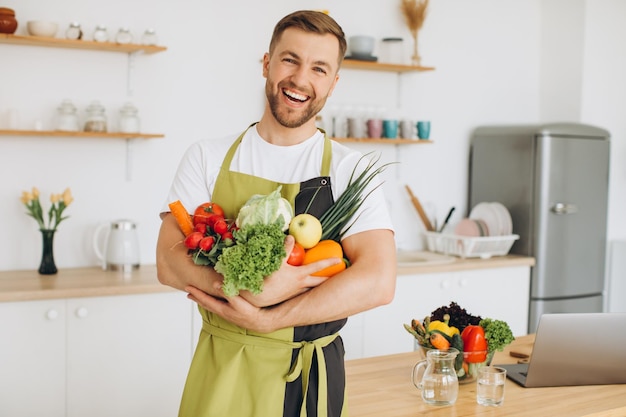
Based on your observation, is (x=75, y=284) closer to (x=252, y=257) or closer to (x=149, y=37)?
(x=149, y=37)

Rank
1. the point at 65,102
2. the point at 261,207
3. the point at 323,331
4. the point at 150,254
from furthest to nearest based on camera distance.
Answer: the point at 150,254 < the point at 65,102 < the point at 323,331 < the point at 261,207

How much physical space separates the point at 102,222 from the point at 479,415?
2449 millimetres

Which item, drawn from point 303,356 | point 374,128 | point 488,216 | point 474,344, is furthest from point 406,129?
point 303,356

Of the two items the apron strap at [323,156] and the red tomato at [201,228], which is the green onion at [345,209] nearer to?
the apron strap at [323,156]

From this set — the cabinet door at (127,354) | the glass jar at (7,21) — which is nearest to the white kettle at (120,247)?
the cabinet door at (127,354)

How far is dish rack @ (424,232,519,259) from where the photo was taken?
4500mm

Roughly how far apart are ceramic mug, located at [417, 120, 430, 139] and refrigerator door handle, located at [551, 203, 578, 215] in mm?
859

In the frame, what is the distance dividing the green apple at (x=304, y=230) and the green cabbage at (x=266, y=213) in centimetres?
2

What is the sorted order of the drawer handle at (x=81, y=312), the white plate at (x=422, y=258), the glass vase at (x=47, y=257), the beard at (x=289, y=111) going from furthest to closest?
the white plate at (x=422, y=258)
the glass vase at (x=47, y=257)
the drawer handle at (x=81, y=312)
the beard at (x=289, y=111)

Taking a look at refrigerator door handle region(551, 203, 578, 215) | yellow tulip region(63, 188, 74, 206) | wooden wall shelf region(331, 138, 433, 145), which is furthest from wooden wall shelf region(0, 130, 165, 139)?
refrigerator door handle region(551, 203, 578, 215)

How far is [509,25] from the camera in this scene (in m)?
5.11

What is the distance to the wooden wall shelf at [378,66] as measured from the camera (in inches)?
171

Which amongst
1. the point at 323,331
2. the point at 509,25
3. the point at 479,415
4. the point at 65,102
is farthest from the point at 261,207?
→ the point at 509,25

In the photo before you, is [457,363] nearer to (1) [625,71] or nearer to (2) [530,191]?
(2) [530,191]
